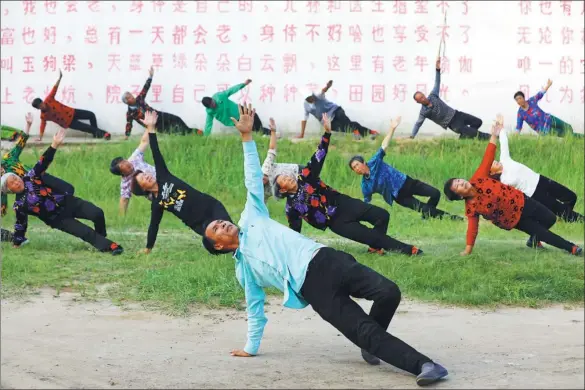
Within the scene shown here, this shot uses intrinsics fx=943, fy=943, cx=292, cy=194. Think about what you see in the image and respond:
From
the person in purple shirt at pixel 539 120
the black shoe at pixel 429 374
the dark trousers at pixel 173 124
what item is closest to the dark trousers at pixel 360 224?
the black shoe at pixel 429 374

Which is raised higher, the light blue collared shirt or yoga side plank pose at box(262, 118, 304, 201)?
yoga side plank pose at box(262, 118, 304, 201)

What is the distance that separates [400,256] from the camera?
8445 mm

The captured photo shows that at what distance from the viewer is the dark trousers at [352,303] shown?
4867 millimetres

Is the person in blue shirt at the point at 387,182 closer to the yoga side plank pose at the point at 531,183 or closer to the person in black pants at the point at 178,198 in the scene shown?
the yoga side plank pose at the point at 531,183

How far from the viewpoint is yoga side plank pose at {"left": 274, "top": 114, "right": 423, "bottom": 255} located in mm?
8023

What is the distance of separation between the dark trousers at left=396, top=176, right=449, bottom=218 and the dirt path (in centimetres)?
251

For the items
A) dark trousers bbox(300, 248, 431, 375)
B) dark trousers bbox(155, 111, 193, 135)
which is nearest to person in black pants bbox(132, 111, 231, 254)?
dark trousers bbox(300, 248, 431, 375)

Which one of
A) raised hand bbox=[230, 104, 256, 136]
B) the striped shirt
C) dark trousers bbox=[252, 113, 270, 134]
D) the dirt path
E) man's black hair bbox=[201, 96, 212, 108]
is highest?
man's black hair bbox=[201, 96, 212, 108]

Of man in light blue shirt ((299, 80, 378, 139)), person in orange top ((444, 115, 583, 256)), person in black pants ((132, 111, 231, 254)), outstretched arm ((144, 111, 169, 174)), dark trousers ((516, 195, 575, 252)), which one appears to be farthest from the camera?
man in light blue shirt ((299, 80, 378, 139))

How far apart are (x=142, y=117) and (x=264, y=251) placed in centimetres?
937

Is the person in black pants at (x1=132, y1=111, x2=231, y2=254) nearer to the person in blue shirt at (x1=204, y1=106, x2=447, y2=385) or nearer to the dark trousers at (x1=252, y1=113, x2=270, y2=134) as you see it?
the person in blue shirt at (x1=204, y1=106, x2=447, y2=385)

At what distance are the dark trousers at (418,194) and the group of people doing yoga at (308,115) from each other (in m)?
3.22

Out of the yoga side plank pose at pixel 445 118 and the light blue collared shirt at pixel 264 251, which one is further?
the yoga side plank pose at pixel 445 118

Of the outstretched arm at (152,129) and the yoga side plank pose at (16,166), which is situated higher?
the outstretched arm at (152,129)
